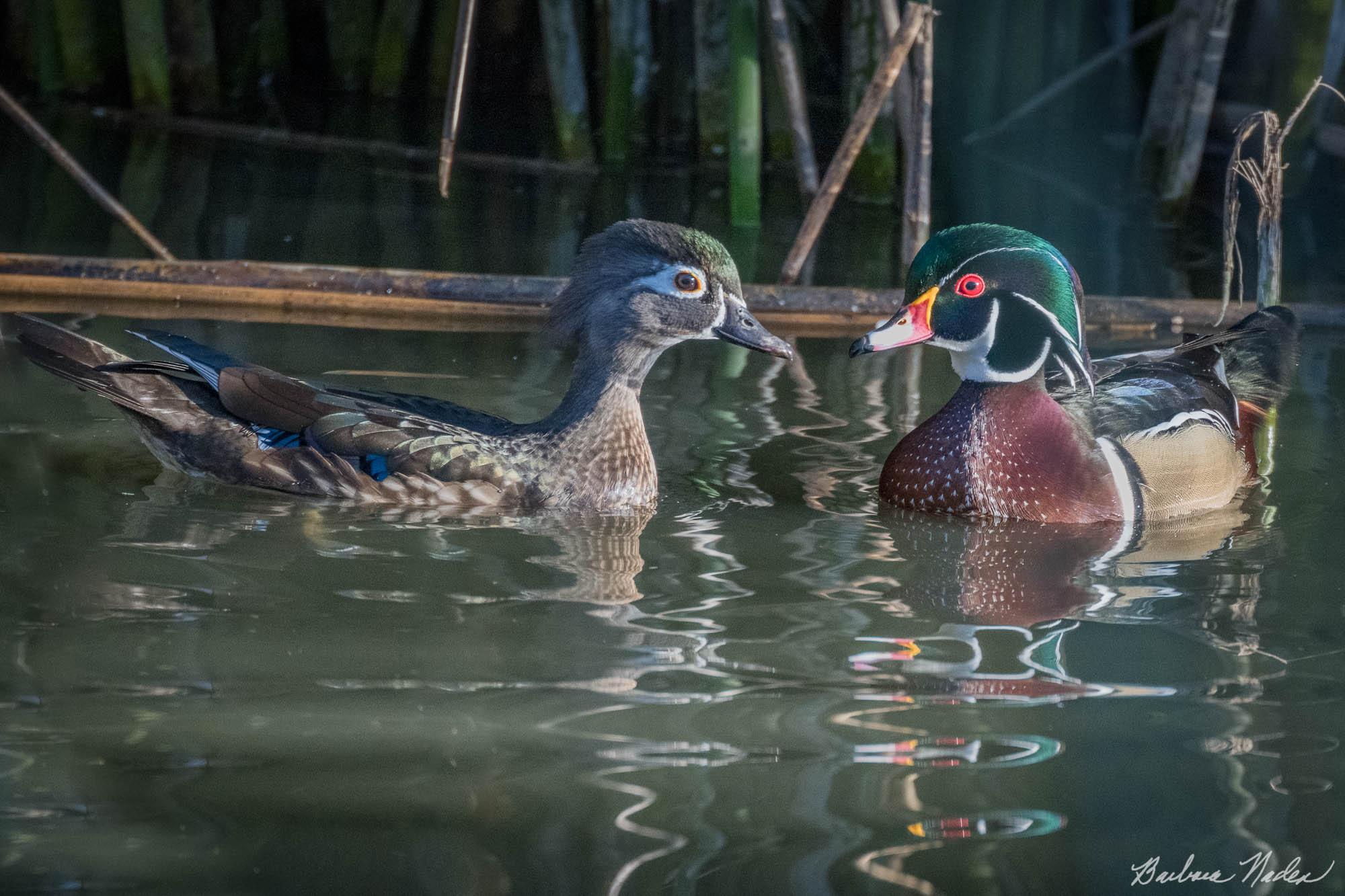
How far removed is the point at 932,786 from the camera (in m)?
3.19

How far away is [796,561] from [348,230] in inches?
193

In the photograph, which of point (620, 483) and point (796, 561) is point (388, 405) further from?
point (796, 561)

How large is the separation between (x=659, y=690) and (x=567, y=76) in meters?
7.24

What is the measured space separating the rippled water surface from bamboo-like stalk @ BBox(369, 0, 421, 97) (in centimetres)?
789

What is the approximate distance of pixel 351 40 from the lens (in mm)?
13797

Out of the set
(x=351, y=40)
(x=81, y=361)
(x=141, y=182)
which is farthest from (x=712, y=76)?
(x=81, y=361)

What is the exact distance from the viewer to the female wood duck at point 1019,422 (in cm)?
496

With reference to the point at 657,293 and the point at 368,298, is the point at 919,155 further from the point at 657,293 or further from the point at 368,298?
the point at 657,293

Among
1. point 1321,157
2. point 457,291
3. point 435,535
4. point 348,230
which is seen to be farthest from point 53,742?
point 1321,157

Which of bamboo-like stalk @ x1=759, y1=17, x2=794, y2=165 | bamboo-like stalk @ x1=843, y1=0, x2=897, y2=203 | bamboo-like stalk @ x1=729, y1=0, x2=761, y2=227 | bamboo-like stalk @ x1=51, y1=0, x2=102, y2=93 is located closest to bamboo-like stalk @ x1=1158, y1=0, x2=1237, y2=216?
bamboo-like stalk @ x1=843, y1=0, x2=897, y2=203

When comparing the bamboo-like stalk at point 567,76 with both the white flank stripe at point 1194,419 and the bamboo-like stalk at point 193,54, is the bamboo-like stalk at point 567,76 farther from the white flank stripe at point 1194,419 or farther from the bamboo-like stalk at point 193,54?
the white flank stripe at point 1194,419

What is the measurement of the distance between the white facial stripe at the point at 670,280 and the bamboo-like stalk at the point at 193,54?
27.3ft

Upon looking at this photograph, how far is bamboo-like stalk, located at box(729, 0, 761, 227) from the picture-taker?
8.55 meters

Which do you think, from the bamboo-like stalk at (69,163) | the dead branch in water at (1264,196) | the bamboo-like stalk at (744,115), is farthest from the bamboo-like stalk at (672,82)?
the dead branch in water at (1264,196)
